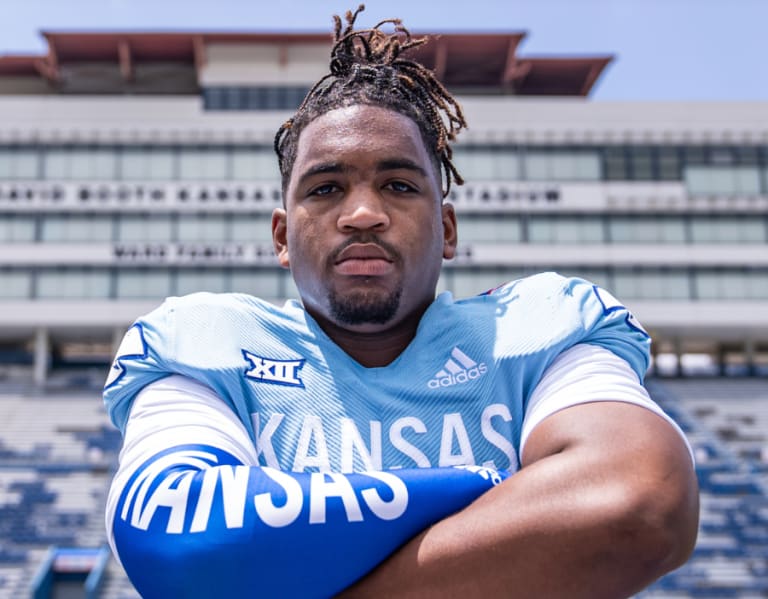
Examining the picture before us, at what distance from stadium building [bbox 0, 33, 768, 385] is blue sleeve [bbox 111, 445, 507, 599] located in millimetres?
28790

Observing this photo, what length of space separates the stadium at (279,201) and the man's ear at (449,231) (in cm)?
2824

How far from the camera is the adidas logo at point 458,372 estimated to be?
1815mm

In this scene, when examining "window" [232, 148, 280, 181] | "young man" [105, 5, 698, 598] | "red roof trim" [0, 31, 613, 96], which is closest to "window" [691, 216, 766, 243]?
"red roof trim" [0, 31, 613, 96]

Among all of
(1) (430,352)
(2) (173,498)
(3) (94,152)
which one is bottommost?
(2) (173,498)

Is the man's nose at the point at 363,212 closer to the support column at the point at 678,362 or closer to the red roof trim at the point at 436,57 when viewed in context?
the red roof trim at the point at 436,57

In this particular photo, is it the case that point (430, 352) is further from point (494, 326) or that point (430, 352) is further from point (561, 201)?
point (561, 201)

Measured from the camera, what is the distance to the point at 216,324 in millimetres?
1861

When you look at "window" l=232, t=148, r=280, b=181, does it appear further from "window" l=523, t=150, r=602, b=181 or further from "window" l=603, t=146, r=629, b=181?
"window" l=603, t=146, r=629, b=181

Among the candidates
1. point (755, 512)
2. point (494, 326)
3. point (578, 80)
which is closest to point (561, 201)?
point (578, 80)

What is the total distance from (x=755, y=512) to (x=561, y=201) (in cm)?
1302

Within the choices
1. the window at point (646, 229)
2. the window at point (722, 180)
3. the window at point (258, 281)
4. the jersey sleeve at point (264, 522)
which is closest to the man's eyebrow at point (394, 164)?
the jersey sleeve at point (264, 522)

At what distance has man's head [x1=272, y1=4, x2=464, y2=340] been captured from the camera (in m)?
1.83

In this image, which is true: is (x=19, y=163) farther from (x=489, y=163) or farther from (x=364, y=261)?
(x=364, y=261)

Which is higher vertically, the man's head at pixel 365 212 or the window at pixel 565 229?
the window at pixel 565 229
